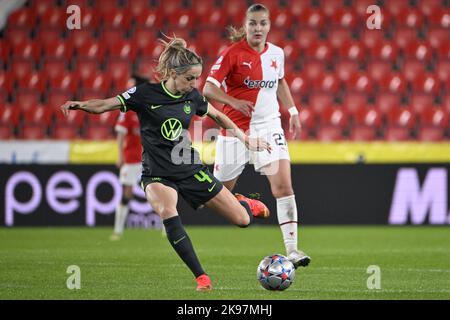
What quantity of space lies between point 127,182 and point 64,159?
6.65 feet

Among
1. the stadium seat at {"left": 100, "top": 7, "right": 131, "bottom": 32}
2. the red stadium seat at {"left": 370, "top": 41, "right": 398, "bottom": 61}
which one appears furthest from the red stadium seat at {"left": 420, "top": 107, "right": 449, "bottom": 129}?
the stadium seat at {"left": 100, "top": 7, "right": 131, "bottom": 32}

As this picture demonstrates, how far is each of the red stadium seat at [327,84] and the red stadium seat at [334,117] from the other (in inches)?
18.9

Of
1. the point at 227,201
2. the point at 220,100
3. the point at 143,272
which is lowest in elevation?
the point at 143,272

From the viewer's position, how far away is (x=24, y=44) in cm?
1692

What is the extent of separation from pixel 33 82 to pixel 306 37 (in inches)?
198

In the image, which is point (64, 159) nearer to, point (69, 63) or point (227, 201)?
point (69, 63)

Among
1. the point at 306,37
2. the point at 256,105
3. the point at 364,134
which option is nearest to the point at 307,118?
the point at 364,134

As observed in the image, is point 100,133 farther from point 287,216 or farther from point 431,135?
point 287,216

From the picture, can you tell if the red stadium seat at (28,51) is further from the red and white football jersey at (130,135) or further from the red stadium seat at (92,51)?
the red and white football jersey at (130,135)

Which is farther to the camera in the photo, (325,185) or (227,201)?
(325,185)

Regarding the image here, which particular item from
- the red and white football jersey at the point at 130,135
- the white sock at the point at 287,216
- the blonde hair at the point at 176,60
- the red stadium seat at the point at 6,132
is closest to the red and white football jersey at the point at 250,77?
the white sock at the point at 287,216

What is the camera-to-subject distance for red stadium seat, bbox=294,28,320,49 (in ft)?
55.9

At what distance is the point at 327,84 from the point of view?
16547mm

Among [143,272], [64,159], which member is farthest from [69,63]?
[143,272]
